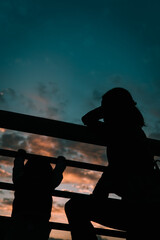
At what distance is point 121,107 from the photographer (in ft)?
5.30

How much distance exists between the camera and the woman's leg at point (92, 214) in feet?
3.91

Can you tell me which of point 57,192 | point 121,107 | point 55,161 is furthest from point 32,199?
point 121,107

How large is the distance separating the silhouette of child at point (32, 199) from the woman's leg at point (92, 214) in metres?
0.70

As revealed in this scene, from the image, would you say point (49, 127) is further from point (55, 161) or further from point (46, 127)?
point (55, 161)

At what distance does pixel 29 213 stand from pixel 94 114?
114cm

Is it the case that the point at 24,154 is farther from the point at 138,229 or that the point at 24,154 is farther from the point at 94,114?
the point at 138,229

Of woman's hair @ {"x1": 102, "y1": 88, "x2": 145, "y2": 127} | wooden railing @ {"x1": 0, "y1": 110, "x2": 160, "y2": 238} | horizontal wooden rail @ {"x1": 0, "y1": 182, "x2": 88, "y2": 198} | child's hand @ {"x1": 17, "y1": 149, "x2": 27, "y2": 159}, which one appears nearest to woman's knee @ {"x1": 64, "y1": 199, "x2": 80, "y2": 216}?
wooden railing @ {"x1": 0, "y1": 110, "x2": 160, "y2": 238}

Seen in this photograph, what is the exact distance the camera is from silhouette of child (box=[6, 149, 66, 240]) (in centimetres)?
189

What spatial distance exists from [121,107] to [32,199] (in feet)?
4.09

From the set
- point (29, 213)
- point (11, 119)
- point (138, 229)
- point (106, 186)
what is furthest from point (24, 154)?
point (138, 229)

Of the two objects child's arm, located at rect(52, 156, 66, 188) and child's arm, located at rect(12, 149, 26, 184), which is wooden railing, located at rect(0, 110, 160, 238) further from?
child's arm, located at rect(52, 156, 66, 188)

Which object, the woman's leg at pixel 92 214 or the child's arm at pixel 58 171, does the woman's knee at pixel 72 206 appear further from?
the child's arm at pixel 58 171

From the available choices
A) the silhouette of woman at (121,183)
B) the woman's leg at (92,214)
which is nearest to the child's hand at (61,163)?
the silhouette of woman at (121,183)

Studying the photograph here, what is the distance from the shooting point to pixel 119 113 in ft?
5.18
